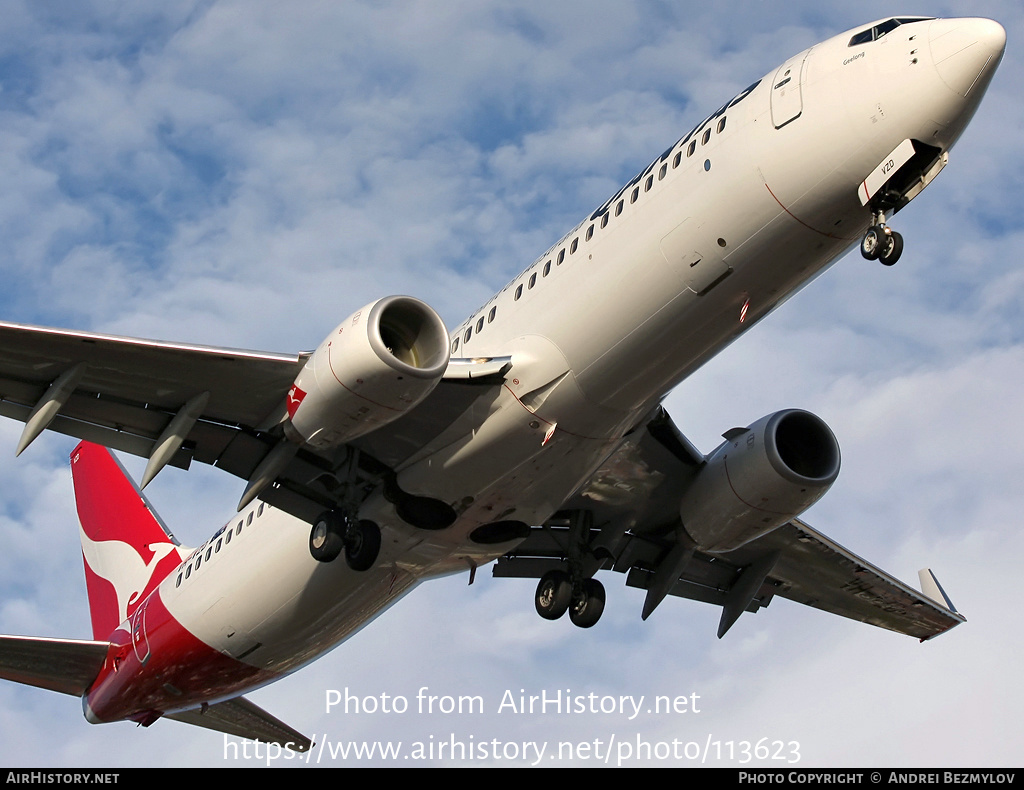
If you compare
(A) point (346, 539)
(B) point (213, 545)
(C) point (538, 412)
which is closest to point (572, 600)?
(A) point (346, 539)

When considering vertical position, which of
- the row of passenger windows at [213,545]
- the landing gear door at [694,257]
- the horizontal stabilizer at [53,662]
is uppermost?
the landing gear door at [694,257]

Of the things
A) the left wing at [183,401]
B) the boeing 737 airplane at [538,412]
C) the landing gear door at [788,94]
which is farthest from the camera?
the left wing at [183,401]

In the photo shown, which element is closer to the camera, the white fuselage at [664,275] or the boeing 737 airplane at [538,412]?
the white fuselage at [664,275]

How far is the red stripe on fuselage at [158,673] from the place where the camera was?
22.8 metres

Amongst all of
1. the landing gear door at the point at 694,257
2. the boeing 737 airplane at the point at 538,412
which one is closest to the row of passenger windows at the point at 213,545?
the boeing 737 airplane at the point at 538,412

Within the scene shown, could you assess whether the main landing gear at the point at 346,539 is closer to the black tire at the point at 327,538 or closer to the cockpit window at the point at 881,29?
the black tire at the point at 327,538

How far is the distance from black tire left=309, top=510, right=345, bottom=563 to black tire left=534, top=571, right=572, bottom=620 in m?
5.40

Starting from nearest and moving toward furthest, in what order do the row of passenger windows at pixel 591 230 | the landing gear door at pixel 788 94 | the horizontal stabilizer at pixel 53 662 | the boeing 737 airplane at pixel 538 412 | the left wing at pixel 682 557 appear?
the boeing 737 airplane at pixel 538 412, the landing gear door at pixel 788 94, the row of passenger windows at pixel 591 230, the left wing at pixel 682 557, the horizontal stabilizer at pixel 53 662

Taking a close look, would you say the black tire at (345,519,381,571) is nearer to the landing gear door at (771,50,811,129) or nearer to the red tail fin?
the red tail fin

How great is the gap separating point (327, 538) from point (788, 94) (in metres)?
9.70

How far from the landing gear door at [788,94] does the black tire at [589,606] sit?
1047cm

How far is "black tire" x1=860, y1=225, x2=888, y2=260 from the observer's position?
1568 cm

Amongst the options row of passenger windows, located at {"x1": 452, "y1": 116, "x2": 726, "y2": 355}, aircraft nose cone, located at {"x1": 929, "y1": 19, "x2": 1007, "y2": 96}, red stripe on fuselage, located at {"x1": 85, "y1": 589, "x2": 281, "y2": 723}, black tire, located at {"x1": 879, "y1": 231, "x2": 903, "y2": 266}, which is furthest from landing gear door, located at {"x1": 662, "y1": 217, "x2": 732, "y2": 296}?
red stripe on fuselage, located at {"x1": 85, "y1": 589, "x2": 281, "y2": 723}

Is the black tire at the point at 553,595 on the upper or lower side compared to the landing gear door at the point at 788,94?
lower
